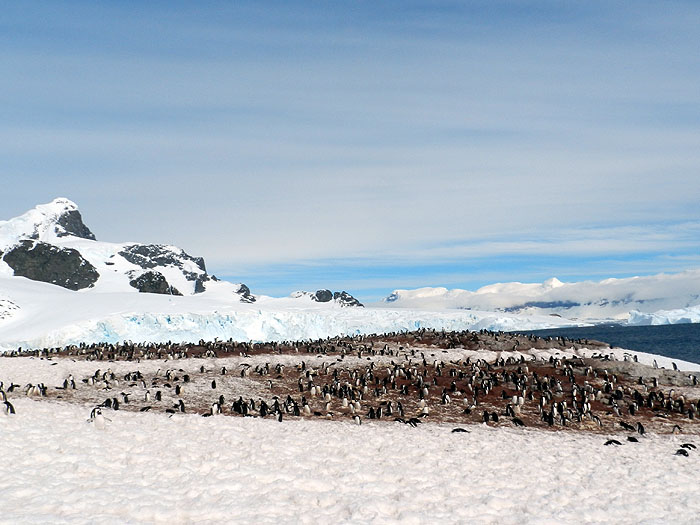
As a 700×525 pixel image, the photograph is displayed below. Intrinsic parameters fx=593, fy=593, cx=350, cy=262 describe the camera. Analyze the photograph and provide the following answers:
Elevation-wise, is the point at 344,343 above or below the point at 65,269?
below

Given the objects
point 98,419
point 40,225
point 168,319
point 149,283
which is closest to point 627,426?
point 98,419

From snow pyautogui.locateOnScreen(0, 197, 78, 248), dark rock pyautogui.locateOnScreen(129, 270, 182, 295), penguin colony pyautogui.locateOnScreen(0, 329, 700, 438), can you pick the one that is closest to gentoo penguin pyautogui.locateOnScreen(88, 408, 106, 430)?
penguin colony pyautogui.locateOnScreen(0, 329, 700, 438)

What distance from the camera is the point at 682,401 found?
2950cm

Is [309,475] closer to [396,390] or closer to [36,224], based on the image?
[396,390]

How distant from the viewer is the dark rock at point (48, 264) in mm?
143875

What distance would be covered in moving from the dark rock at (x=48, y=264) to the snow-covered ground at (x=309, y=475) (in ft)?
447

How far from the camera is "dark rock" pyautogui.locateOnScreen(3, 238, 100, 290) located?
144m

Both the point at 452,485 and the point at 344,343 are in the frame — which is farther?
the point at 344,343

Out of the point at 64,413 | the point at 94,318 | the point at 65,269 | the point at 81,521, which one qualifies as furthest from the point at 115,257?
the point at 81,521

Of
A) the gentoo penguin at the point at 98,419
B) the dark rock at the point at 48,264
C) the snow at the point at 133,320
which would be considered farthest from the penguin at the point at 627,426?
the dark rock at the point at 48,264

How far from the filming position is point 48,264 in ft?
475

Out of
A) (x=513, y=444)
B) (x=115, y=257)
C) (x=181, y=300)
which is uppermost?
(x=115, y=257)

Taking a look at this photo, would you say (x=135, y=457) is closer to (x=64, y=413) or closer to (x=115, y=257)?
(x=64, y=413)

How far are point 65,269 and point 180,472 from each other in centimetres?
14671
